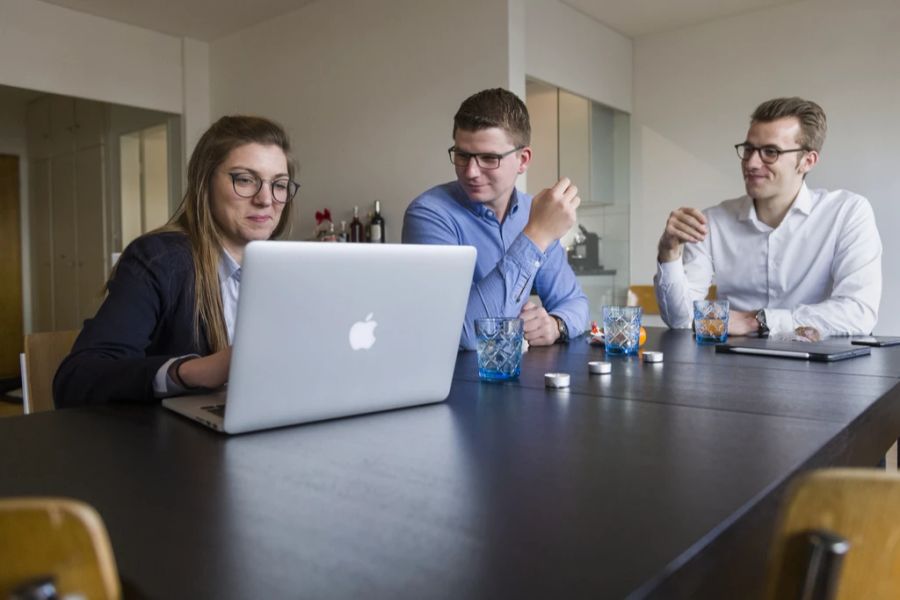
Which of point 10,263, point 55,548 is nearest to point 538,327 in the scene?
point 55,548

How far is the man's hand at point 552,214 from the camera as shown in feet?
5.50

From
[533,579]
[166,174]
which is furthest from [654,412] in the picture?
[166,174]

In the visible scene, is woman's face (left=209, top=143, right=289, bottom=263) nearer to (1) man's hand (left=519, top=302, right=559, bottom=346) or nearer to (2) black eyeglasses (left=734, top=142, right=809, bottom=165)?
(1) man's hand (left=519, top=302, right=559, bottom=346)

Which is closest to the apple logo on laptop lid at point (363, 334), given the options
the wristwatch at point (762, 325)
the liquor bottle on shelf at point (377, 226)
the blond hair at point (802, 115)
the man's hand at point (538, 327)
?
the man's hand at point (538, 327)

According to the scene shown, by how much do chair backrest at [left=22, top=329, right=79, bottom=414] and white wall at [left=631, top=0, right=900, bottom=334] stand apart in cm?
386

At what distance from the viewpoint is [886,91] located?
3896 millimetres

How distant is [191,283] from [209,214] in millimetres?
178

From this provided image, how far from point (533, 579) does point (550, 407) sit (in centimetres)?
56

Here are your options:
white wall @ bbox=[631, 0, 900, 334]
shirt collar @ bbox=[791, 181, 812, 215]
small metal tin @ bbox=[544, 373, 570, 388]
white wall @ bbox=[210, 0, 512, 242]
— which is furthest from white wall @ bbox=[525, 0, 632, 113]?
small metal tin @ bbox=[544, 373, 570, 388]

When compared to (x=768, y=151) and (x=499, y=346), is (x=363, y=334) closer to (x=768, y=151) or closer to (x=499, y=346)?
(x=499, y=346)

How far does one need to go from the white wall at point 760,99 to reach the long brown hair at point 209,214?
358 centimetres

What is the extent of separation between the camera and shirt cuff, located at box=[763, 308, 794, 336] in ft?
6.51

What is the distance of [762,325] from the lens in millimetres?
1976

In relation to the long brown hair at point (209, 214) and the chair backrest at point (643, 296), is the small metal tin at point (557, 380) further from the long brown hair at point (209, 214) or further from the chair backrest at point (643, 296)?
the chair backrest at point (643, 296)
